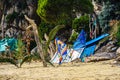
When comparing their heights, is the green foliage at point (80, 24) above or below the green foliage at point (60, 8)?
below

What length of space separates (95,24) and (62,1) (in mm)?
2804

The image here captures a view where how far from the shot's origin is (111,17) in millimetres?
21500

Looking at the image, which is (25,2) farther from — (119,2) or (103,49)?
(103,49)

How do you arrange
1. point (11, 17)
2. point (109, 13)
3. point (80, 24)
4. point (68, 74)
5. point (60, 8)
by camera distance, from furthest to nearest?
point (11, 17), point (80, 24), point (60, 8), point (109, 13), point (68, 74)

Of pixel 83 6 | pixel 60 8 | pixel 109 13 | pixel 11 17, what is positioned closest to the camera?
pixel 109 13

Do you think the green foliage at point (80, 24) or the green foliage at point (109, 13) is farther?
the green foliage at point (80, 24)

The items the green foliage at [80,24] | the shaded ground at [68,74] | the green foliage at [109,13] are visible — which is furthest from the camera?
the green foliage at [80,24]

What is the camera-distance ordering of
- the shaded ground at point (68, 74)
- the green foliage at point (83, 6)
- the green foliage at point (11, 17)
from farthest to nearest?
the green foliage at point (11, 17) → the green foliage at point (83, 6) → the shaded ground at point (68, 74)

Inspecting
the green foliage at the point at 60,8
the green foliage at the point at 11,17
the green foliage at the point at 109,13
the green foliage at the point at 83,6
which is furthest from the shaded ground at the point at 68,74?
the green foliage at the point at 11,17

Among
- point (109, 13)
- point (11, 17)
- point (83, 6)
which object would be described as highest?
point (83, 6)

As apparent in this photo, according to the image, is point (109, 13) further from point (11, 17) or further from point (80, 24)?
point (11, 17)

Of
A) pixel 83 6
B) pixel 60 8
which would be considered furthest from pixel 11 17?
pixel 83 6

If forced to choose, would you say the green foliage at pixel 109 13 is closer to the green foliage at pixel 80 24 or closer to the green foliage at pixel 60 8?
the green foliage at pixel 60 8

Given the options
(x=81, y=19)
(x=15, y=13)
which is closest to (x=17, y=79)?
(x=81, y=19)
